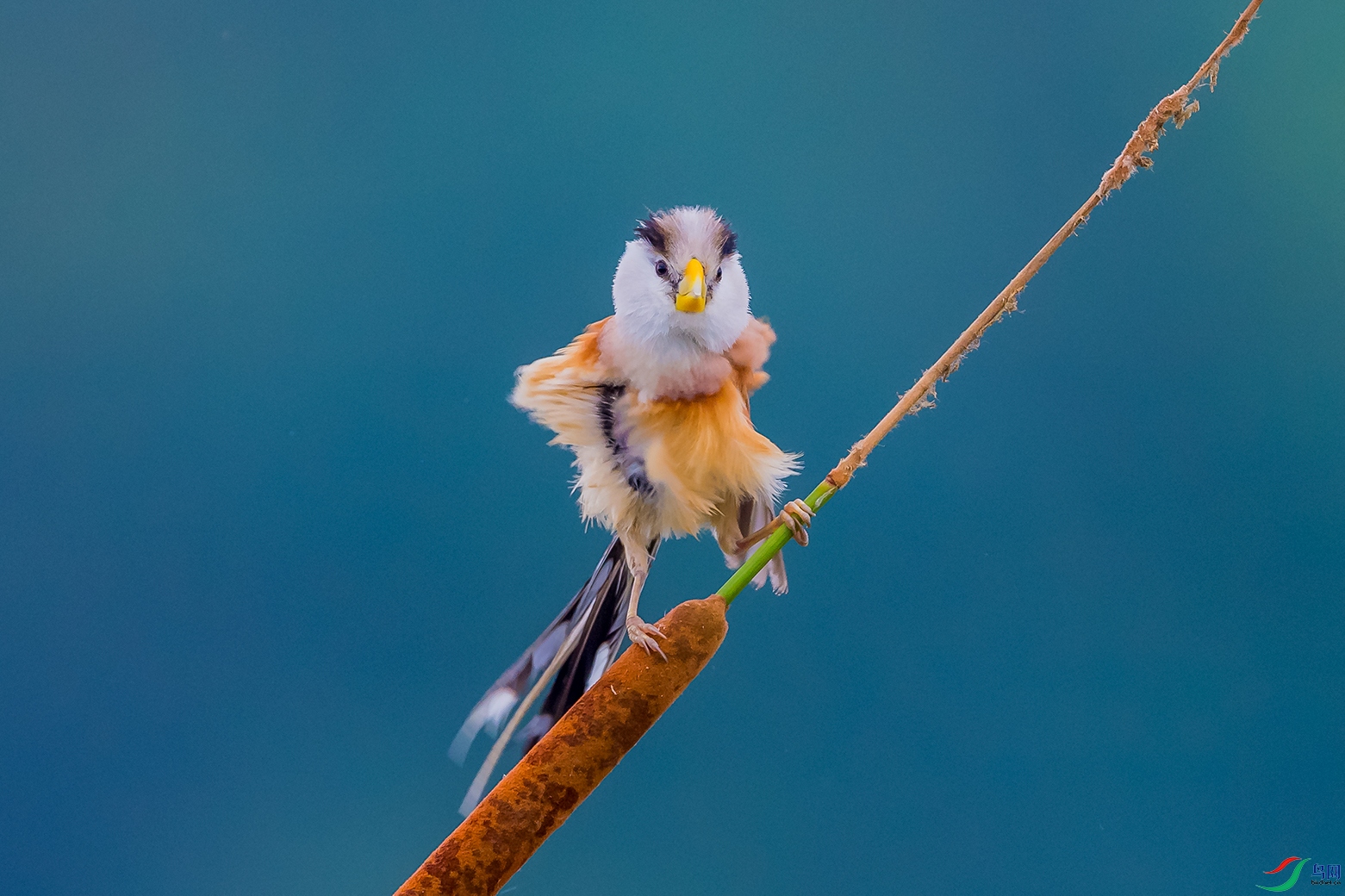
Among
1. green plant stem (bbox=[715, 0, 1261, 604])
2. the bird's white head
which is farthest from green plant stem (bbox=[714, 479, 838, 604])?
the bird's white head

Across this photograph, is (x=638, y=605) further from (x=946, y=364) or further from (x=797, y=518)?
(x=946, y=364)

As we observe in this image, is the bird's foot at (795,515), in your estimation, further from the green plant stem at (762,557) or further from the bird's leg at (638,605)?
the bird's leg at (638,605)

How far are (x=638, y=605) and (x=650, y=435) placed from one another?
0.18 meters

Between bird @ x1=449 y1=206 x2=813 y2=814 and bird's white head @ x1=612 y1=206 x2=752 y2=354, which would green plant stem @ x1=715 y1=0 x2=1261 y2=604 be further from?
bird's white head @ x1=612 y1=206 x2=752 y2=354

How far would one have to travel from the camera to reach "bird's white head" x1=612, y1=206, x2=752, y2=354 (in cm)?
82

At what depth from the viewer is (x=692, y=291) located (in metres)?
0.79

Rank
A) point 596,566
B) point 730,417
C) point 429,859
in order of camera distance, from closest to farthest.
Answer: point 429,859 < point 730,417 < point 596,566

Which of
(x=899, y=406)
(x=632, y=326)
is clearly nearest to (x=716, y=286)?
(x=632, y=326)

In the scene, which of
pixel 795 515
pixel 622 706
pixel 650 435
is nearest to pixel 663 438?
pixel 650 435

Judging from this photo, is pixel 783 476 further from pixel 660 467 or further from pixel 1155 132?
pixel 1155 132

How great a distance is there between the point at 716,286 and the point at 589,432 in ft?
0.62

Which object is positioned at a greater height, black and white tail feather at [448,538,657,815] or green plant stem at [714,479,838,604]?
green plant stem at [714,479,838,604]

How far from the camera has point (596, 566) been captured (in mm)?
1016

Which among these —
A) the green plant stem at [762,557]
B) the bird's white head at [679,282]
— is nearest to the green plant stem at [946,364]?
the green plant stem at [762,557]
